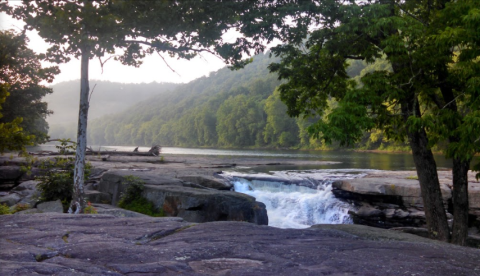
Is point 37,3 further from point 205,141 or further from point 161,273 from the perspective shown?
point 205,141

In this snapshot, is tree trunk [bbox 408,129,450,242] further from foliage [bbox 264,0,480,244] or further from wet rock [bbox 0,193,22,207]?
wet rock [bbox 0,193,22,207]

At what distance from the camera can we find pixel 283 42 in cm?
1101

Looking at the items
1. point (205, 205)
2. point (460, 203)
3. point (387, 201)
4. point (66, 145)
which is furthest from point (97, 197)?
point (460, 203)

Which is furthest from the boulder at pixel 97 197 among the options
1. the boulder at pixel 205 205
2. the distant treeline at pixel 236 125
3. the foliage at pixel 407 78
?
the distant treeline at pixel 236 125

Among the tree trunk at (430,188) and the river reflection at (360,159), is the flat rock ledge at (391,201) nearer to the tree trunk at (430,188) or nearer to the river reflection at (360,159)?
the tree trunk at (430,188)

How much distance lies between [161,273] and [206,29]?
8362 mm

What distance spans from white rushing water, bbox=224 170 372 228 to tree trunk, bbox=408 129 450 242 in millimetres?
5451

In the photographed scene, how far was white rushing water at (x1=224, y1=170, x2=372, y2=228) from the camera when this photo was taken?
51.5ft

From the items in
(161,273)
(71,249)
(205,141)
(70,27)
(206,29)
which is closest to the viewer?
(161,273)

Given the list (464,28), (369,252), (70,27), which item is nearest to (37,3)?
(70,27)

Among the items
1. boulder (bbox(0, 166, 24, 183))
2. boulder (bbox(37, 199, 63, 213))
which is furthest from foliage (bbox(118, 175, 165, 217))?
boulder (bbox(0, 166, 24, 183))

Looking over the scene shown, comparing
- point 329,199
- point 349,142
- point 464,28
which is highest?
point 464,28

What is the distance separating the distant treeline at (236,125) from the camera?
8819 cm

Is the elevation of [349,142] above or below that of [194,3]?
below
